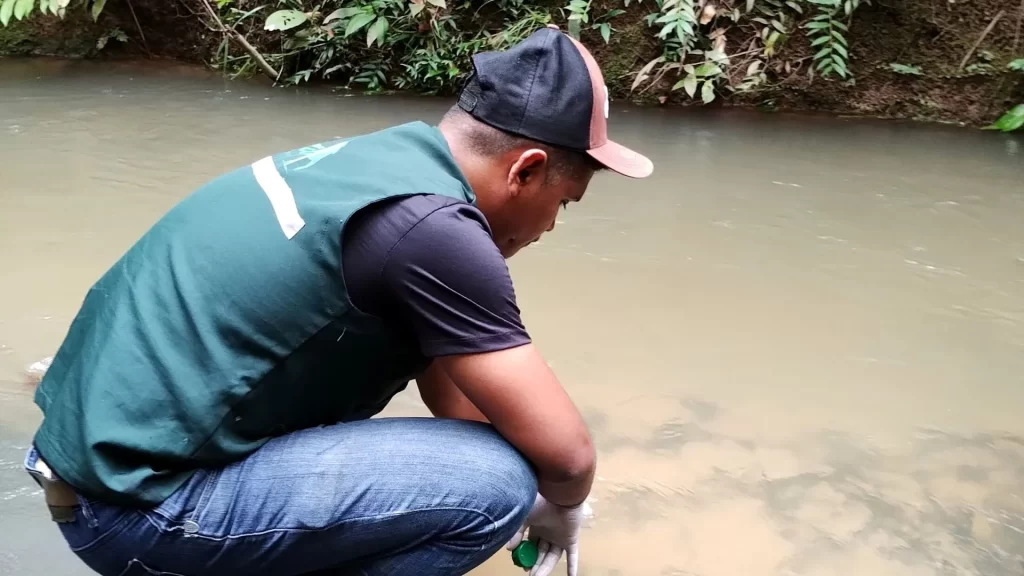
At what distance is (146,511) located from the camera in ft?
3.43

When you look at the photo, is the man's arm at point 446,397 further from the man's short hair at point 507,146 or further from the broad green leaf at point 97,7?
the broad green leaf at point 97,7

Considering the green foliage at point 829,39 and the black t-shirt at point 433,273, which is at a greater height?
the black t-shirt at point 433,273

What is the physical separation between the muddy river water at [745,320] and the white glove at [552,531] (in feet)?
0.59

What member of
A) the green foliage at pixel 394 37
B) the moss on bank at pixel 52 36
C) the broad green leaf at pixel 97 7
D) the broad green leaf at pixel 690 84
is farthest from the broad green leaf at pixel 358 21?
the moss on bank at pixel 52 36

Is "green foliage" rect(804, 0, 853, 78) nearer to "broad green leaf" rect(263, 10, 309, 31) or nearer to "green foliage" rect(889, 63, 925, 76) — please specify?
"green foliage" rect(889, 63, 925, 76)

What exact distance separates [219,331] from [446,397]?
54 centimetres

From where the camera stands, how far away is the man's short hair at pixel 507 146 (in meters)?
1.16

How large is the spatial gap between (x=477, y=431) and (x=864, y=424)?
3.87 ft

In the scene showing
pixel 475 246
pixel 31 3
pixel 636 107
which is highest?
pixel 475 246

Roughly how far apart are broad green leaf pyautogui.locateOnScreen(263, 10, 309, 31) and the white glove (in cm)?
465

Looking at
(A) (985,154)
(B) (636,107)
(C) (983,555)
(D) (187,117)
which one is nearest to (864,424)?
(C) (983,555)

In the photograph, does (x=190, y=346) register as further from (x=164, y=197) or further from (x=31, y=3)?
(x=31, y=3)

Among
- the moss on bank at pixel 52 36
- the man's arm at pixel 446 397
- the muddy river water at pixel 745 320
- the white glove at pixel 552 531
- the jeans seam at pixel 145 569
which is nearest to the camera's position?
the jeans seam at pixel 145 569

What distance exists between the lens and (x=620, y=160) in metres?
1.24
